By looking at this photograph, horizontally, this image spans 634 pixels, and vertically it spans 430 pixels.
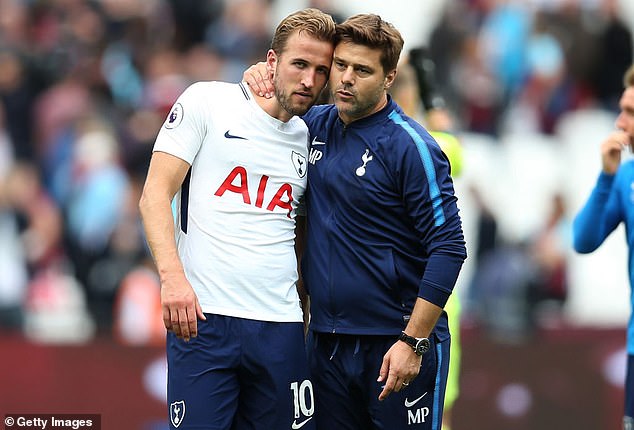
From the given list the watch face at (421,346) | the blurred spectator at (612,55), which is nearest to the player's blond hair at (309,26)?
the watch face at (421,346)

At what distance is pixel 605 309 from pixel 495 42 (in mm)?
3418

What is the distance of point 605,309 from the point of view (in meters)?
13.3

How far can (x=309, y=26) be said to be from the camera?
229 inches

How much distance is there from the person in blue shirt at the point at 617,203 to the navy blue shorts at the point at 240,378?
193cm

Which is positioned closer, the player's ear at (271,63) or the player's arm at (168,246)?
the player's arm at (168,246)

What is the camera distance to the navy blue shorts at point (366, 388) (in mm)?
5922

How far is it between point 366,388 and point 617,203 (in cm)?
207

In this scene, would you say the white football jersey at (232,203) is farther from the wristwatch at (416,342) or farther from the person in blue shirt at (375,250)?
the wristwatch at (416,342)

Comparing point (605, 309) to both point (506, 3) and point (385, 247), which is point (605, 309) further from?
point (385, 247)

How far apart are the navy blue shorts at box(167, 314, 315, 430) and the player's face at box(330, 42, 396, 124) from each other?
104cm

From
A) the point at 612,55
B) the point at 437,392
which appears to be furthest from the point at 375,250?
Result: the point at 612,55

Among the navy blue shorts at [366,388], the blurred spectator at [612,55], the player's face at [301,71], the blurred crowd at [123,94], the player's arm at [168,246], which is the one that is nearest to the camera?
the player's arm at [168,246]

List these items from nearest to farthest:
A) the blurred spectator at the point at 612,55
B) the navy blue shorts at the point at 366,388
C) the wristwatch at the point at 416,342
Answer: the wristwatch at the point at 416,342 < the navy blue shorts at the point at 366,388 < the blurred spectator at the point at 612,55

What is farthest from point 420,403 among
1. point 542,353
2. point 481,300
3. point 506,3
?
point 506,3
